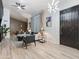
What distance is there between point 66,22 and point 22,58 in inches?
162

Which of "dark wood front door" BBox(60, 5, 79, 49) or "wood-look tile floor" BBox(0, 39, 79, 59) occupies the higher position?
"dark wood front door" BBox(60, 5, 79, 49)

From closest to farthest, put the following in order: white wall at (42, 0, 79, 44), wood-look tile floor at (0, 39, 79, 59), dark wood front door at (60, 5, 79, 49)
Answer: wood-look tile floor at (0, 39, 79, 59) → dark wood front door at (60, 5, 79, 49) → white wall at (42, 0, 79, 44)

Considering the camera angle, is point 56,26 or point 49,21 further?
point 49,21

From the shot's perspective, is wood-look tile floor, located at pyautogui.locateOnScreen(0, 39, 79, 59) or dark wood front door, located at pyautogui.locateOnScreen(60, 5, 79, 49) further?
dark wood front door, located at pyautogui.locateOnScreen(60, 5, 79, 49)

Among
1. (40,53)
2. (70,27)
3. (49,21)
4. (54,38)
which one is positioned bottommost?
(40,53)

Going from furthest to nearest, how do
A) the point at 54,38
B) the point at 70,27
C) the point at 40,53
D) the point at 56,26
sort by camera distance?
the point at 54,38 < the point at 56,26 < the point at 70,27 < the point at 40,53

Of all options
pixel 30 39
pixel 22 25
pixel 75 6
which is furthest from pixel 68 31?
pixel 22 25

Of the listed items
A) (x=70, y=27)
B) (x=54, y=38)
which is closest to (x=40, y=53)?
(x=70, y=27)

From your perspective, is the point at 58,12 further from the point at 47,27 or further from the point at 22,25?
the point at 22,25

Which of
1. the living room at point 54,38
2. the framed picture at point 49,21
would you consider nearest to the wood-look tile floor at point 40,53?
the living room at point 54,38

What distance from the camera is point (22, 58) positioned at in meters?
4.39

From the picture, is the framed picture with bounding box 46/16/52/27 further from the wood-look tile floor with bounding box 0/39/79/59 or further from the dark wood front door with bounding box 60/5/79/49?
the wood-look tile floor with bounding box 0/39/79/59

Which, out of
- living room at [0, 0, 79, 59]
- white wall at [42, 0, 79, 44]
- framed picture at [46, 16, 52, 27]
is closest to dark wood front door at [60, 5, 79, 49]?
living room at [0, 0, 79, 59]

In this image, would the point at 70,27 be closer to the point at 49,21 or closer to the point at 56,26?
the point at 56,26
